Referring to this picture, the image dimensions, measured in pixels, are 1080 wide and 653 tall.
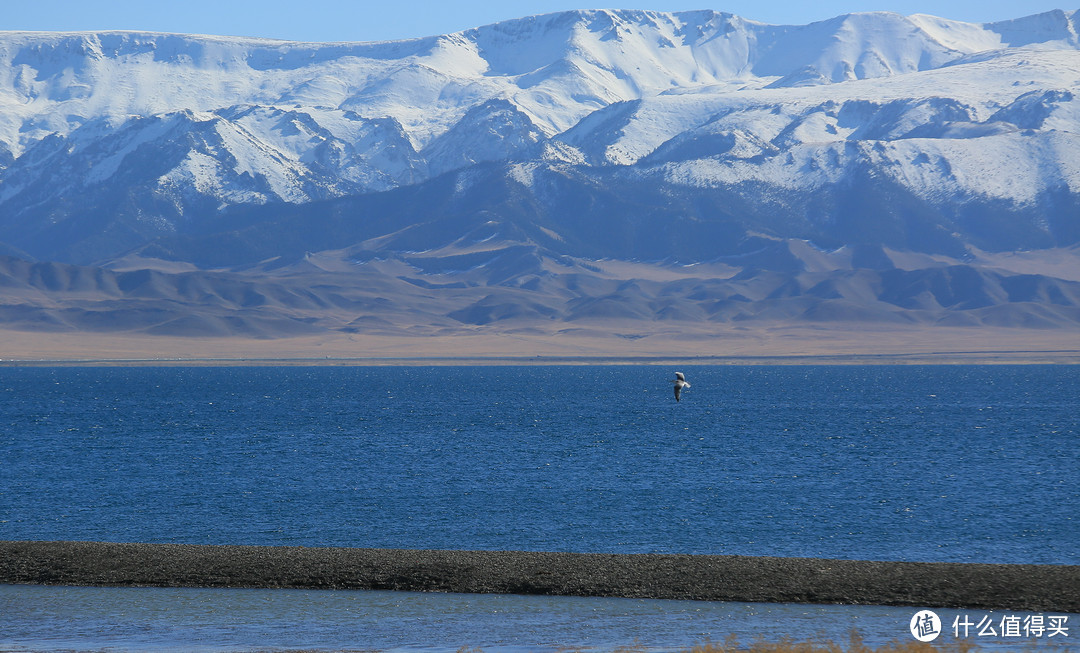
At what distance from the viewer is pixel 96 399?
18525 centimetres

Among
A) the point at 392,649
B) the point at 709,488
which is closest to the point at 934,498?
the point at 709,488

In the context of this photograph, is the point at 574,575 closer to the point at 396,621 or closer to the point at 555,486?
the point at 396,621

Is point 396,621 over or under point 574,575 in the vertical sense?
under

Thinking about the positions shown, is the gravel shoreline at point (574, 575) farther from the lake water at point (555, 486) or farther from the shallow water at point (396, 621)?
the lake water at point (555, 486)

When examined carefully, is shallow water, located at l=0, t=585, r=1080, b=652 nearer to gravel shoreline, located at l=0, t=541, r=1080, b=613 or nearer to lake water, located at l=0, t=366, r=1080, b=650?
lake water, located at l=0, t=366, r=1080, b=650

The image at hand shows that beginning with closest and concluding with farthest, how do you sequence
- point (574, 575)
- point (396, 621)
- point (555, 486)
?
1. point (396, 621)
2. point (574, 575)
3. point (555, 486)

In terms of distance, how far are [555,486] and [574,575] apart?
3654 cm

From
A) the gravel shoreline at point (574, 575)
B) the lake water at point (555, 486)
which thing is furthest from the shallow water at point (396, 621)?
the gravel shoreline at point (574, 575)

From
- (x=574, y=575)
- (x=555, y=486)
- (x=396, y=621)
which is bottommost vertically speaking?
(x=555, y=486)

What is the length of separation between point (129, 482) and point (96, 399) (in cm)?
11554

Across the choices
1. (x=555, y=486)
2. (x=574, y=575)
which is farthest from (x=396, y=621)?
(x=555, y=486)

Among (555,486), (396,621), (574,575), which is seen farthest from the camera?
(555,486)

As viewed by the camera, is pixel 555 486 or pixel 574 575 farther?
pixel 555 486

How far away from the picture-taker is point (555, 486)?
76.1 m
